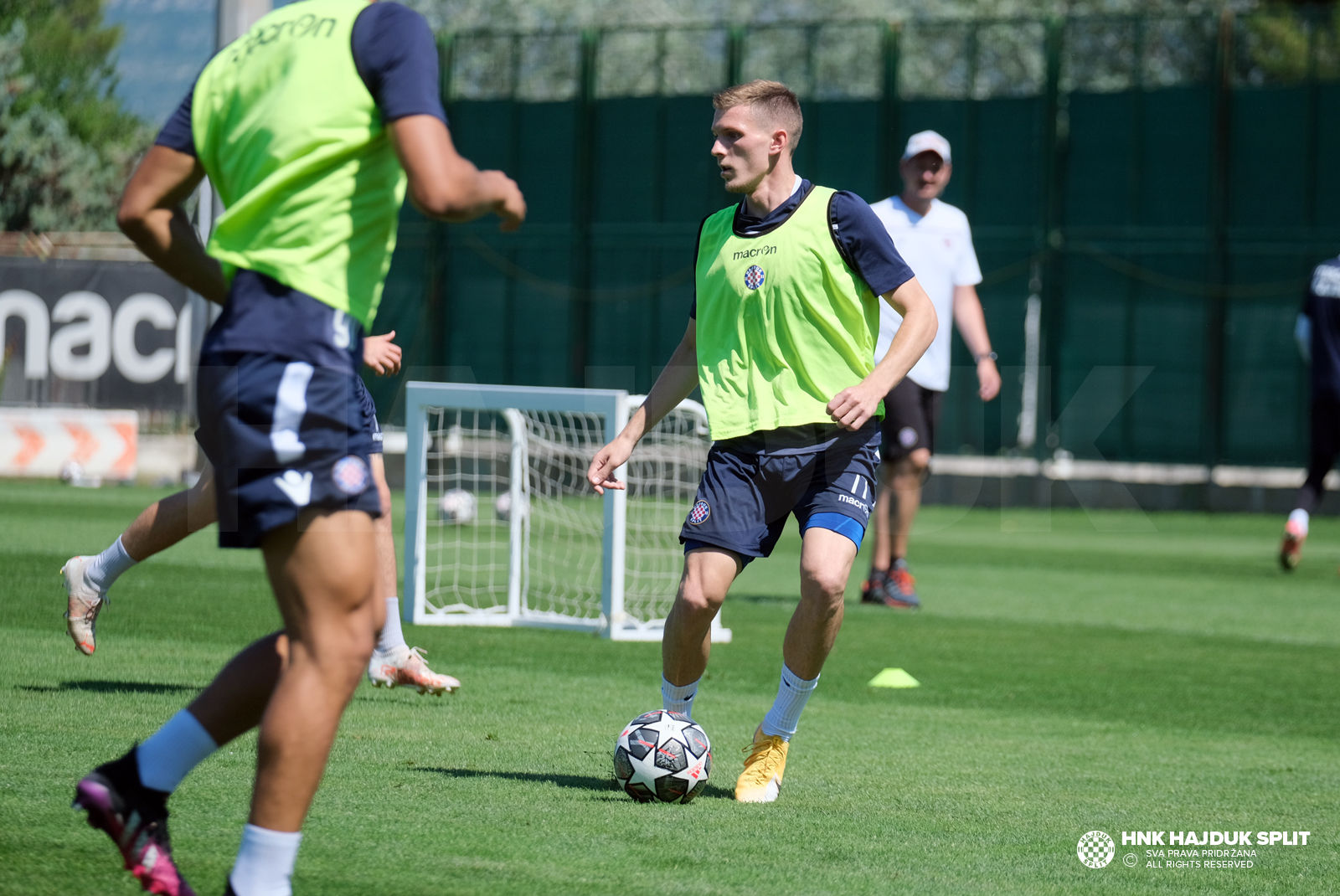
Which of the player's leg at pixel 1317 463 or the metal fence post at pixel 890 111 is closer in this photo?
the player's leg at pixel 1317 463

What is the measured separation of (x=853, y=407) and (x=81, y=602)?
292 centimetres

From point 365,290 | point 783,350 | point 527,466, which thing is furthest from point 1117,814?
point 527,466

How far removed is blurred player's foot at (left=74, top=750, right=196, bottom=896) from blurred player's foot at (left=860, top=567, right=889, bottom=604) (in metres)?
7.64

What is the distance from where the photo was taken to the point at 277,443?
3100 millimetres

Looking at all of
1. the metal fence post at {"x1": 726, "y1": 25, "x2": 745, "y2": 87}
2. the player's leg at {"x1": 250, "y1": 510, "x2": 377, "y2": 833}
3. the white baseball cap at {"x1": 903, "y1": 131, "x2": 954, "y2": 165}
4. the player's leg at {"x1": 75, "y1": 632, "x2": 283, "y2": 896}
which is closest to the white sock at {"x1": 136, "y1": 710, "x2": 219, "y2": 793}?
the player's leg at {"x1": 75, "y1": 632, "x2": 283, "y2": 896}

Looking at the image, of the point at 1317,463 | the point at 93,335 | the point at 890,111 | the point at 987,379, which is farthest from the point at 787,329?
the point at 890,111

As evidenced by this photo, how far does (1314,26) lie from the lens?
2127cm

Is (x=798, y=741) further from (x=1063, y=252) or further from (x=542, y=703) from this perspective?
(x=1063, y=252)

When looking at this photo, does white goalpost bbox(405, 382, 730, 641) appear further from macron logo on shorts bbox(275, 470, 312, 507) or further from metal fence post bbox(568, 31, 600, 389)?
metal fence post bbox(568, 31, 600, 389)

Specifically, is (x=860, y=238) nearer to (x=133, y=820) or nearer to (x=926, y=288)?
(x=133, y=820)

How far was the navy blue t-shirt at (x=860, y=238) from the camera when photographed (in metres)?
5.01

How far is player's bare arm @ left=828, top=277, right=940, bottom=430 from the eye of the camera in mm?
4684

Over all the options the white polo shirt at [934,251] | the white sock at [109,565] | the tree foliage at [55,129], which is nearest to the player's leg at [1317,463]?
the white polo shirt at [934,251]

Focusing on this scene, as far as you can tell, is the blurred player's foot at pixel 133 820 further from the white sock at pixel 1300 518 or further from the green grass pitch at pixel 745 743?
the white sock at pixel 1300 518
